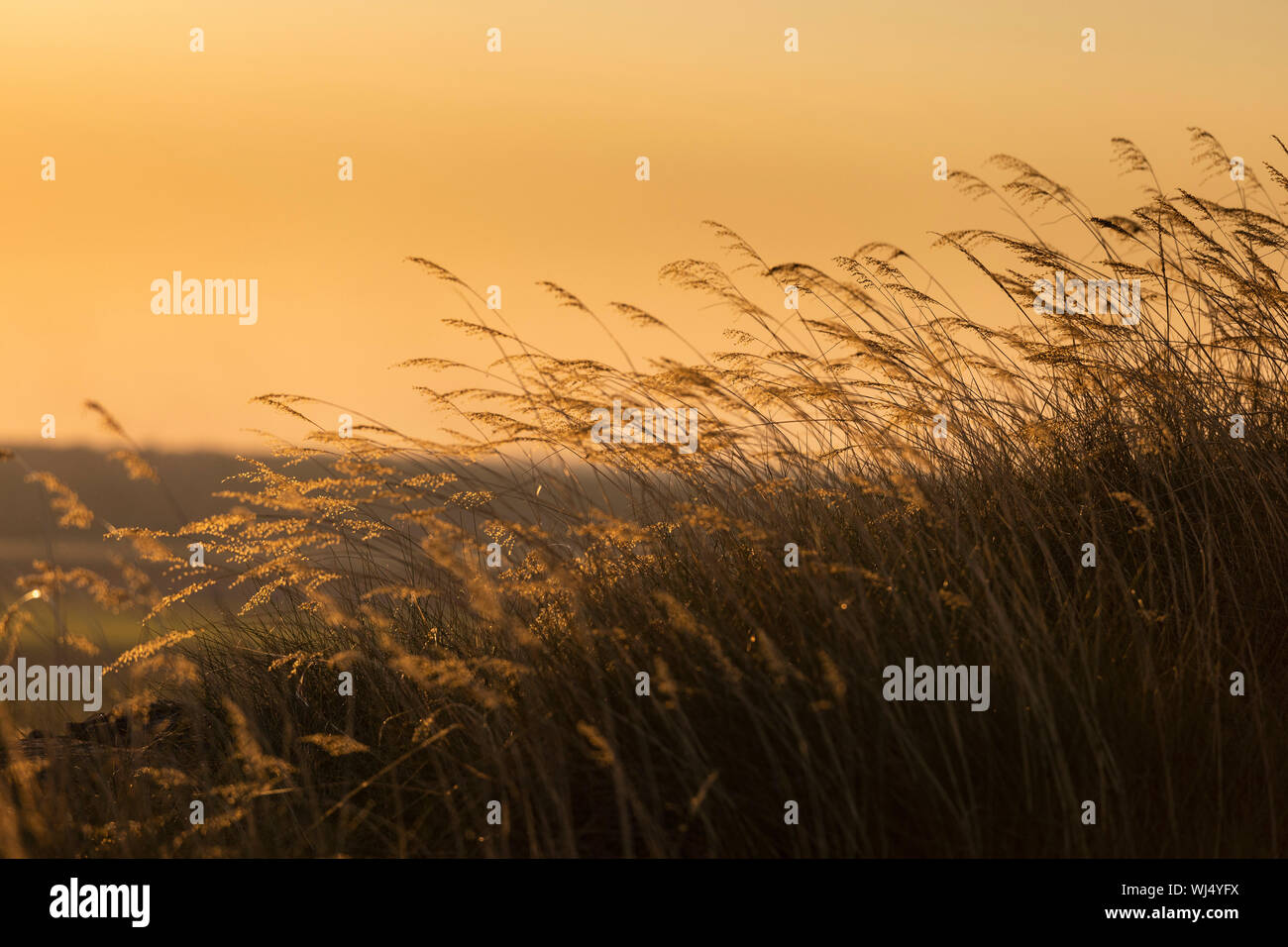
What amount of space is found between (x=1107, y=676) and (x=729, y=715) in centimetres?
103

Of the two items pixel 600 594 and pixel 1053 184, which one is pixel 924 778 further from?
pixel 1053 184
